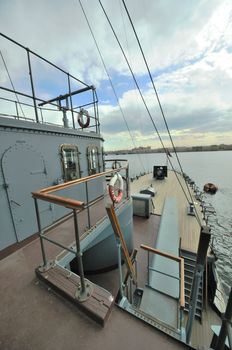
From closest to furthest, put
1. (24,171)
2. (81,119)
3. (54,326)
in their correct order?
(54,326) < (24,171) < (81,119)

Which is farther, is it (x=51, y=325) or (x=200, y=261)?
(x=51, y=325)

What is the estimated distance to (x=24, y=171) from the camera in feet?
11.7

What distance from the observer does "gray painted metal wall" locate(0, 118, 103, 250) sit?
10.6 ft

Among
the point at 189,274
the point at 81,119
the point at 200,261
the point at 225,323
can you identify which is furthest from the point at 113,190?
the point at 189,274

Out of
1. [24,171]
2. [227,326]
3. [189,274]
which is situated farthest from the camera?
[189,274]

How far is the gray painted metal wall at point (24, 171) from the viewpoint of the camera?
127 inches

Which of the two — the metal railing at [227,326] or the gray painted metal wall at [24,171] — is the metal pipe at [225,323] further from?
the gray painted metal wall at [24,171]

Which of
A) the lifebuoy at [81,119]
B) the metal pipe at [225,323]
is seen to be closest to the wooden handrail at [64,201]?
the metal pipe at [225,323]

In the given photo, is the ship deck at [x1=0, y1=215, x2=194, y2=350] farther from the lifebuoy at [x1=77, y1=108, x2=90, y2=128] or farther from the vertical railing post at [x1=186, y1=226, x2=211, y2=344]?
the lifebuoy at [x1=77, y1=108, x2=90, y2=128]

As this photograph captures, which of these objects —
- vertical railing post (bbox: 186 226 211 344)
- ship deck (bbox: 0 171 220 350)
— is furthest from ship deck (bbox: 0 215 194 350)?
vertical railing post (bbox: 186 226 211 344)

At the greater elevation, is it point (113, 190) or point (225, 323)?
point (113, 190)

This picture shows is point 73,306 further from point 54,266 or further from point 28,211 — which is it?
point 28,211

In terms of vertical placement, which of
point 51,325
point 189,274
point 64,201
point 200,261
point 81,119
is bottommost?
point 189,274

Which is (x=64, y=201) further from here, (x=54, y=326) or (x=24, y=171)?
(x=24, y=171)
